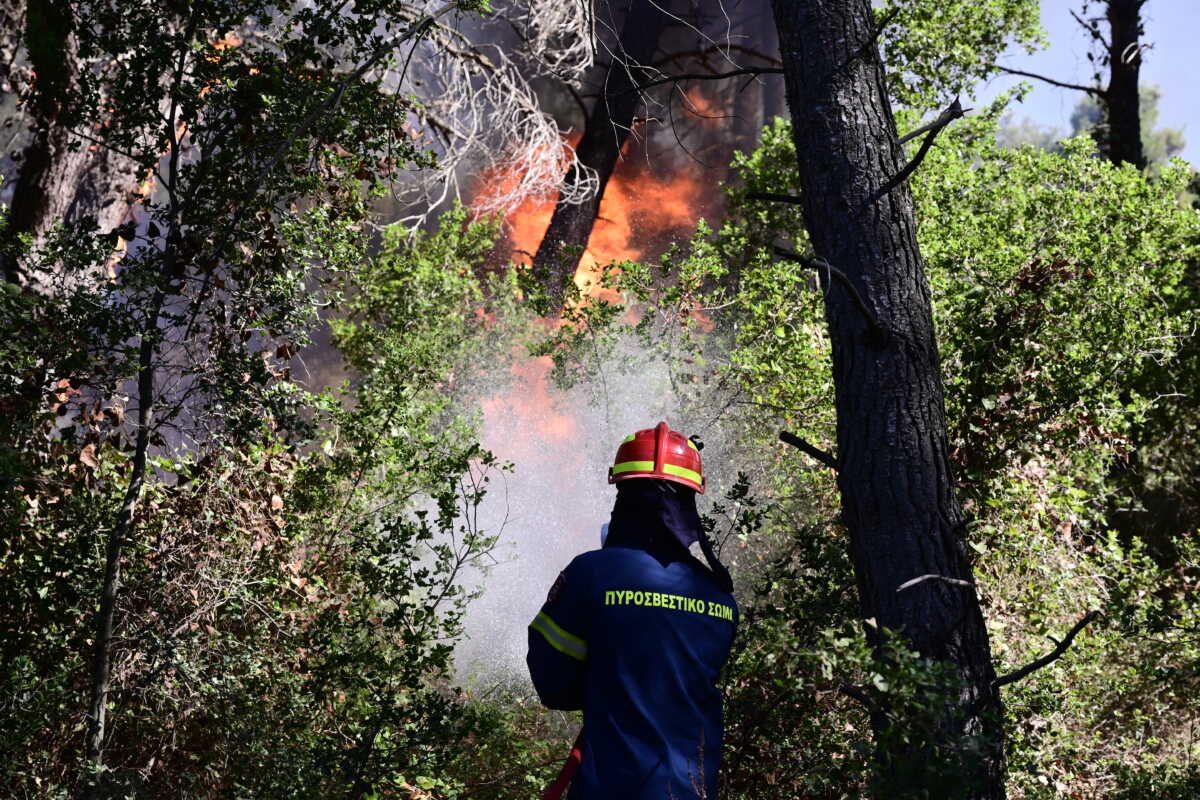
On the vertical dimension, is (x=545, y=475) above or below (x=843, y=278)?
above

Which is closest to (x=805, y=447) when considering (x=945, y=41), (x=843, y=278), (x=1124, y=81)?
(x=843, y=278)

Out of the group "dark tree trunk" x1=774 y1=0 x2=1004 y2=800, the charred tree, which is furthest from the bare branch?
"dark tree trunk" x1=774 y1=0 x2=1004 y2=800

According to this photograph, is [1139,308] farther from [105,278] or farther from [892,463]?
[105,278]

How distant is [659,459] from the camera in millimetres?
3621

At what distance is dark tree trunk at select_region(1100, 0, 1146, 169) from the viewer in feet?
43.8

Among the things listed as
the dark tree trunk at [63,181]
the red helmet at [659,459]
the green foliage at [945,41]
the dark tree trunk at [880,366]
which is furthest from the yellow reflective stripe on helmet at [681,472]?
the green foliage at [945,41]

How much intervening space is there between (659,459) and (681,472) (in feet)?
0.32

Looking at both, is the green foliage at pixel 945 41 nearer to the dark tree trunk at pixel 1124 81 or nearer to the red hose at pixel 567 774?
the dark tree trunk at pixel 1124 81

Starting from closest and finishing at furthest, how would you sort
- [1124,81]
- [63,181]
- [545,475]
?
[63,181], [545,475], [1124,81]

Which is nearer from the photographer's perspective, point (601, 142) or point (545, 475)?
point (545, 475)

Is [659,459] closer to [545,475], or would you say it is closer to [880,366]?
[880,366]

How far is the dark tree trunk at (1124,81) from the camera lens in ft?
43.8

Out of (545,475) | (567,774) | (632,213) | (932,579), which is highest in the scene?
(632,213)

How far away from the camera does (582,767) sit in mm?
3336
